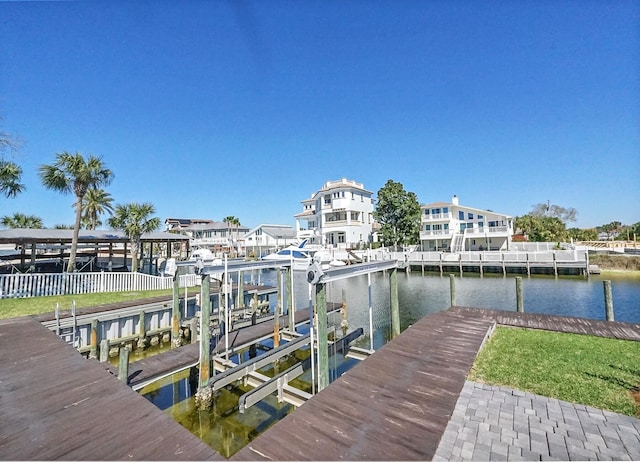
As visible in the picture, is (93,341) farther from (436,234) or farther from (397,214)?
(436,234)

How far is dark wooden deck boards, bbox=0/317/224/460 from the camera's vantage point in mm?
4130

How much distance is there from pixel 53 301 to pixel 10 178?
11.1 metres

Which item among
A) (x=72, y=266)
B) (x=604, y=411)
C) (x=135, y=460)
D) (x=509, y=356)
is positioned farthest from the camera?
(x=72, y=266)

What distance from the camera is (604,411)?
5730mm

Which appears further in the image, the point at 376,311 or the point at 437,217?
the point at 437,217

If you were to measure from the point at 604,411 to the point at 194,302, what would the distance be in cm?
1724

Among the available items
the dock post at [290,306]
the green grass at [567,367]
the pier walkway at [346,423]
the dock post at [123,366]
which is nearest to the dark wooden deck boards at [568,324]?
the green grass at [567,367]

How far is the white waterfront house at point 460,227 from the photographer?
45.5m

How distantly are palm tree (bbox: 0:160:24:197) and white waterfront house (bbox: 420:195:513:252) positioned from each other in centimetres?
4867

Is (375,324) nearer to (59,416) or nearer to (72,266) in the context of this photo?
(59,416)

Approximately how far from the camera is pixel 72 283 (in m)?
17.5

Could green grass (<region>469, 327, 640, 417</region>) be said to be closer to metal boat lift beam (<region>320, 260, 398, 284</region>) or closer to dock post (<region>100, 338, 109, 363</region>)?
metal boat lift beam (<region>320, 260, 398, 284</region>)

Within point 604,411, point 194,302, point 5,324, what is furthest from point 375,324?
point 5,324

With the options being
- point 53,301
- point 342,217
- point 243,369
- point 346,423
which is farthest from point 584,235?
point 53,301
